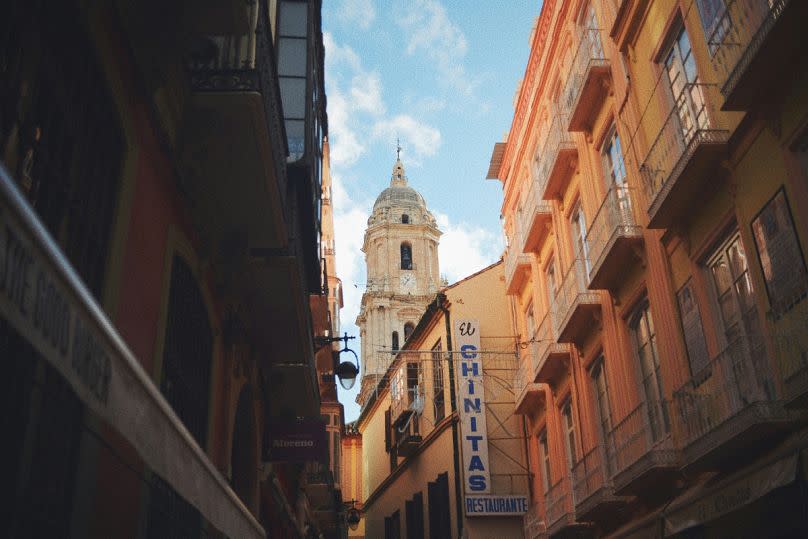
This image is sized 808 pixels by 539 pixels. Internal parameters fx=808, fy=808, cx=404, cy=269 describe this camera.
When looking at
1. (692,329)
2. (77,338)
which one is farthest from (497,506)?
(77,338)

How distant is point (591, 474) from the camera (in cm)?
1327

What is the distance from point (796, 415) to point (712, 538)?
8.82ft

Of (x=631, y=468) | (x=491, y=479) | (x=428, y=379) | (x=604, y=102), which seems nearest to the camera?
(x=631, y=468)

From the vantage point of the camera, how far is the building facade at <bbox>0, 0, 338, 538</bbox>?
10.1 feet

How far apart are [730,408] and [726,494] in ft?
2.96

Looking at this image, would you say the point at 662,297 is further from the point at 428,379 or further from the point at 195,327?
the point at 428,379

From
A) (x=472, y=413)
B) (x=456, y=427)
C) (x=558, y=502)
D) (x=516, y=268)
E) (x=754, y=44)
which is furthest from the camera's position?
(x=456, y=427)

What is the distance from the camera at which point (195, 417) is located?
7609 mm

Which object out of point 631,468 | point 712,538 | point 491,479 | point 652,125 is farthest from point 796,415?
point 491,479

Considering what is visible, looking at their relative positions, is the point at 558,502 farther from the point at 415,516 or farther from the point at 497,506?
the point at 415,516

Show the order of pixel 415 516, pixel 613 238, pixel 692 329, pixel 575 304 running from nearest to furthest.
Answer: pixel 692 329 < pixel 613 238 < pixel 575 304 < pixel 415 516

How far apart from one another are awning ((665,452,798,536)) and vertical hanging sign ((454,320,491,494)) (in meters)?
9.98

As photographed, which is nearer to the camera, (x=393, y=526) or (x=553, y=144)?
(x=553, y=144)

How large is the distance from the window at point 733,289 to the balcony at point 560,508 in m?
6.04
